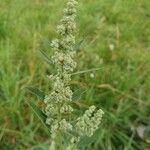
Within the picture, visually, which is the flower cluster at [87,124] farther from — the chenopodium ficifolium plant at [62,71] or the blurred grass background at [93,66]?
the blurred grass background at [93,66]

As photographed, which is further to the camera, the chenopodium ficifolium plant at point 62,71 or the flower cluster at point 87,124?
the flower cluster at point 87,124

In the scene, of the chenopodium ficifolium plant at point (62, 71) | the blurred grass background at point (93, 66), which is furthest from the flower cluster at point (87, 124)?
the blurred grass background at point (93, 66)

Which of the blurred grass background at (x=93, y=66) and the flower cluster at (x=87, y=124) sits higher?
the flower cluster at (x=87, y=124)

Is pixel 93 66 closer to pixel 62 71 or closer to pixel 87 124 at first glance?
pixel 87 124

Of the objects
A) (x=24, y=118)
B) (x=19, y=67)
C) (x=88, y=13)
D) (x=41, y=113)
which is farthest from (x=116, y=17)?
(x=41, y=113)

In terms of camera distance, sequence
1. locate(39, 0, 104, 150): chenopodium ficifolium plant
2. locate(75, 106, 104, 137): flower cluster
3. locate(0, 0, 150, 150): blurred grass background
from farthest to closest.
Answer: locate(0, 0, 150, 150): blurred grass background, locate(75, 106, 104, 137): flower cluster, locate(39, 0, 104, 150): chenopodium ficifolium plant

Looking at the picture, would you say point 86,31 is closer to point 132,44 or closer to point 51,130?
point 132,44

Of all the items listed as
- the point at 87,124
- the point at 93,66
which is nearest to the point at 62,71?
the point at 87,124

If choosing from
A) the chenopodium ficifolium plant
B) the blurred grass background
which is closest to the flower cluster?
the chenopodium ficifolium plant

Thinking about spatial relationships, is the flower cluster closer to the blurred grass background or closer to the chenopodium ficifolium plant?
the chenopodium ficifolium plant
